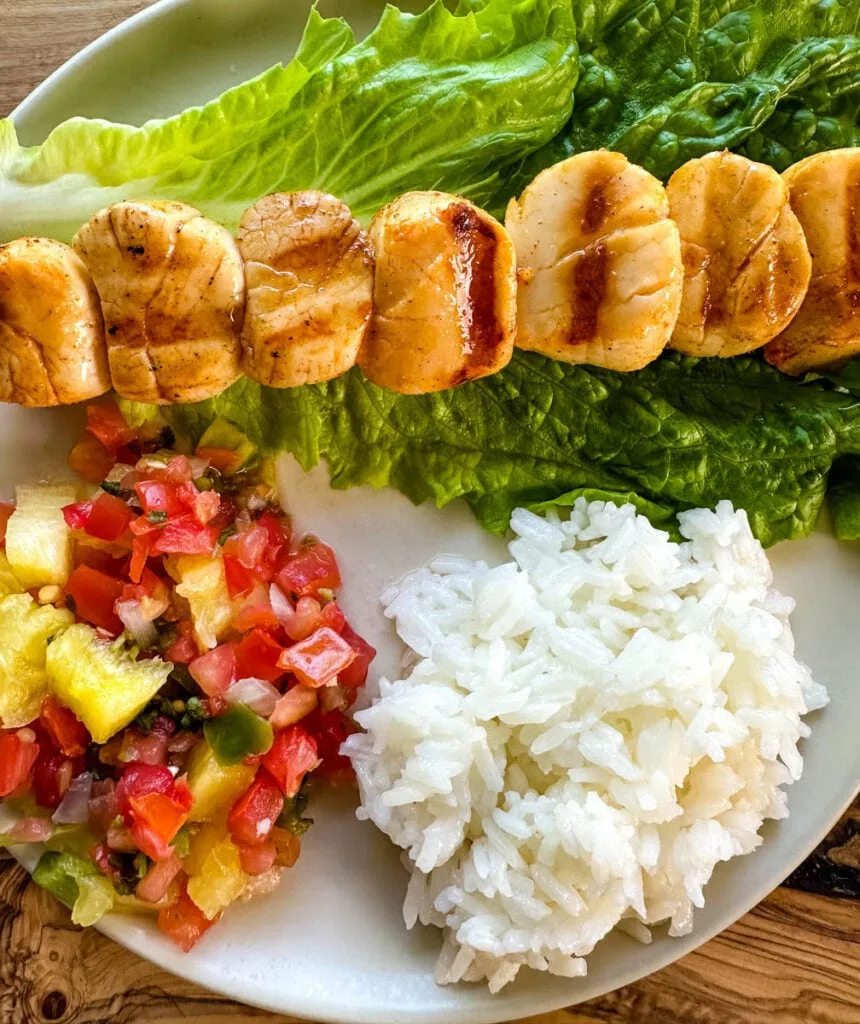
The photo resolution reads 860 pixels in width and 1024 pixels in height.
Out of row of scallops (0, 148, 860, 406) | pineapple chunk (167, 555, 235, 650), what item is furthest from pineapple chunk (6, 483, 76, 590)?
row of scallops (0, 148, 860, 406)

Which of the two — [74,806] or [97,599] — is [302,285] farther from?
[74,806]

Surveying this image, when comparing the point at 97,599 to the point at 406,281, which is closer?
the point at 406,281

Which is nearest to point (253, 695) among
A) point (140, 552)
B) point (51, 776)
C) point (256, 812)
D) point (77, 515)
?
Answer: point (256, 812)

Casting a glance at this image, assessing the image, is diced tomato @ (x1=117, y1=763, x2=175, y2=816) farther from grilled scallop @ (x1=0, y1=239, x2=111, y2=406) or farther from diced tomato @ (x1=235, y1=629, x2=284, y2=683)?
grilled scallop @ (x1=0, y1=239, x2=111, y2=406)

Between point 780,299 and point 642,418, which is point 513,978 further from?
point 780,299

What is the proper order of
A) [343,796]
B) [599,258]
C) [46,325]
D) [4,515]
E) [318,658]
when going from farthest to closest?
1. [343,796]
2. [4,515]
3. [318,658]
4. [599,258]
5. [46,325]

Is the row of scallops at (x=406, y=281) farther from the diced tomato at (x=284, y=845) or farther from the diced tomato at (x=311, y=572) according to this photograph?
the diced tomato at (x=284, y=845)

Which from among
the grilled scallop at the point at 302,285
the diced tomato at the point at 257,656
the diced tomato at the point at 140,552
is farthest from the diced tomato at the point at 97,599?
the grilled scallop at the point at 302,285

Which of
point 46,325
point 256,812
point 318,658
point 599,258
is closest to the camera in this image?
point 46,325
